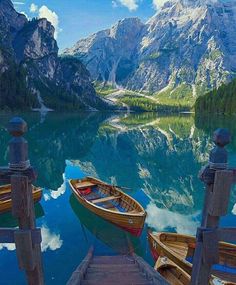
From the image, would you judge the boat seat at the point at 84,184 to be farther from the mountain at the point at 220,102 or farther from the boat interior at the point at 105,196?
the mountain at the point at 220,102

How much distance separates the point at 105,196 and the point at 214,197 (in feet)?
67.5

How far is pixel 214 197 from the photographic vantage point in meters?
6.32

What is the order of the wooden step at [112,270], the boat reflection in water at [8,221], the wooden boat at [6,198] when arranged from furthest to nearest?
1. the wooden boat at [6,198]
2. the boat reflection in water at [8,221]
3. the wooden step at [112,270]

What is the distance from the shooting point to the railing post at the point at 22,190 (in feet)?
20.0

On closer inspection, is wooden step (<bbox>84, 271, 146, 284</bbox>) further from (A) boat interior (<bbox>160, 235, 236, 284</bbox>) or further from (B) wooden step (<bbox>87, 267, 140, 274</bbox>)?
(A) boat interior (<bbox>160, 235, 236, 284</bbox>)

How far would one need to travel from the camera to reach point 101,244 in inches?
772

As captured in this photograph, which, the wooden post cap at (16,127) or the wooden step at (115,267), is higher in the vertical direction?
the wooden post cap at (16,127)

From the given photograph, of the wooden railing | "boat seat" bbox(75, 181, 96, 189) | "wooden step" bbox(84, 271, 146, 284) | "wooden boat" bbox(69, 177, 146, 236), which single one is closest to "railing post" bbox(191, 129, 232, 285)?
the wooden railing

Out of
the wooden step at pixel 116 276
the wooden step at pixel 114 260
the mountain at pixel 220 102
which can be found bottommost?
the wooden step at pixel 114 260

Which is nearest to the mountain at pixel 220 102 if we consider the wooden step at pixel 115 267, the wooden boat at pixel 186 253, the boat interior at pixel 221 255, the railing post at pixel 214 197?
the wooden boat at pixel 186 253

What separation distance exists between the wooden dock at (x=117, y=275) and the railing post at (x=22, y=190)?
281 centimetres

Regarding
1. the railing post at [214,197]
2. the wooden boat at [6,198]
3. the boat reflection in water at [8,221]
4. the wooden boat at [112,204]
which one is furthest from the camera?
the wooden boat at [6,198]

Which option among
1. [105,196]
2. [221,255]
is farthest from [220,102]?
[221,255]

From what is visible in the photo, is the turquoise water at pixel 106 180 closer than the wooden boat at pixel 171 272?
No
